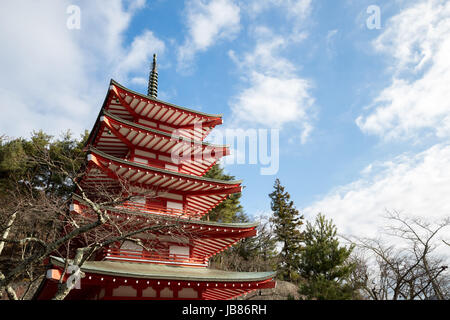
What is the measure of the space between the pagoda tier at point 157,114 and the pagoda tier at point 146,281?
24.7 ft

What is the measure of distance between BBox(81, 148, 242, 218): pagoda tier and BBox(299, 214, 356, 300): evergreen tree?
846 centimetres

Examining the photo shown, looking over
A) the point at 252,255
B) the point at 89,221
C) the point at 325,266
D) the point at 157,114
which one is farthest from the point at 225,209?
the point at 89,221

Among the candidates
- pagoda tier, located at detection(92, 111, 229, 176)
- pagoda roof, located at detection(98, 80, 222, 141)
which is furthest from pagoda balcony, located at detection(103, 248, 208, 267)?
pagoda roof, located at detection(98, 80, 222, 141)

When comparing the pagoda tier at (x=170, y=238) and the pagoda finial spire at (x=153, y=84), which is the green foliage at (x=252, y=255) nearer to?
the pagoda tier at (x=170, y=238)

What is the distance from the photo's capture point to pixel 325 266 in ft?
65.1


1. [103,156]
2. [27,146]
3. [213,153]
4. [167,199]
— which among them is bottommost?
[167,199]

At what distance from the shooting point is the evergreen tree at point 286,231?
112 ft

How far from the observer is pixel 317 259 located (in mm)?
20234

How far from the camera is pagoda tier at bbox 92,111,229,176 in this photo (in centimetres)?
1406

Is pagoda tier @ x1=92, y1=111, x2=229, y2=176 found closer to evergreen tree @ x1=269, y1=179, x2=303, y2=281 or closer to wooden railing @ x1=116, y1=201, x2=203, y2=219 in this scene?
wooden railing @ x1=116, y1=201, x2=203, y2=219

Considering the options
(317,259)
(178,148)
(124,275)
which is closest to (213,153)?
(178,148)
